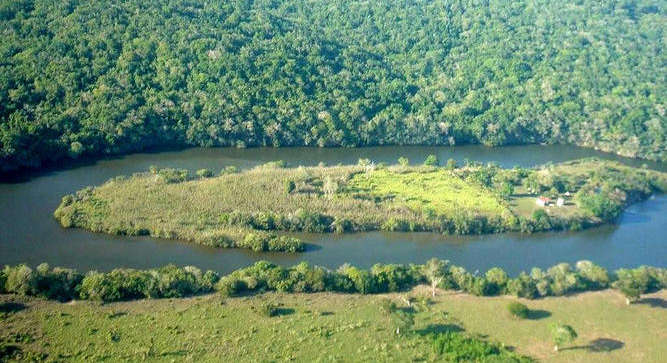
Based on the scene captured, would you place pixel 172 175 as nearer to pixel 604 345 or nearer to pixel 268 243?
pixel 268 243

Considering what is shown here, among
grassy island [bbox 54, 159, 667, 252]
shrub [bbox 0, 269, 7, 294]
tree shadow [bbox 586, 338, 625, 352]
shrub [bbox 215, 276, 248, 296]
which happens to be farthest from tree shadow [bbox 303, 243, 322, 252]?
tree shadow [bbox 586, 338, 625, 352]

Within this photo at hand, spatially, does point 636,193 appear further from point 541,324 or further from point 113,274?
point 113,274

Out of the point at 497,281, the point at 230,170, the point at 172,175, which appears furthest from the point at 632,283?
the point at 172,175

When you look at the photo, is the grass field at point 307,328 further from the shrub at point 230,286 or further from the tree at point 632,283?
the tree at point 632,283

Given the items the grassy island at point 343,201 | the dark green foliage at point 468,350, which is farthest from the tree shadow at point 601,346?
the grassy island at point 343,201

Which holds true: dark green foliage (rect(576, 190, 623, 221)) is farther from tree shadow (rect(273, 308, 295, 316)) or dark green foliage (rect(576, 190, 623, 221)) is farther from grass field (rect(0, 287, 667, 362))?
tree shadow (rect(273, 308, 295, 316))

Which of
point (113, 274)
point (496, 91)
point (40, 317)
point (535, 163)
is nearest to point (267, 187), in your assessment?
point (113, 274)
